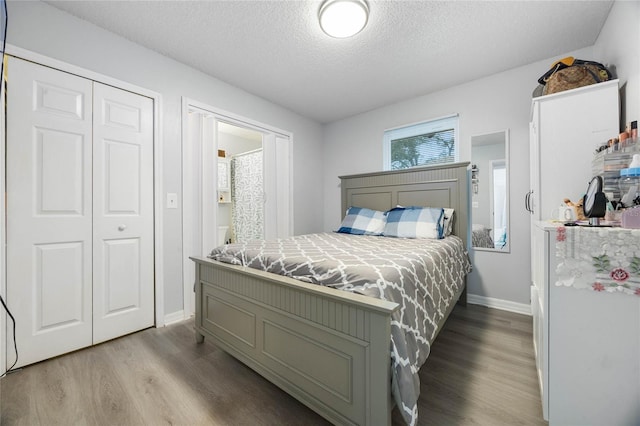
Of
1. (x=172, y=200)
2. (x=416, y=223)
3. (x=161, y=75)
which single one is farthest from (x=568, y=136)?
(x=161, y=75)

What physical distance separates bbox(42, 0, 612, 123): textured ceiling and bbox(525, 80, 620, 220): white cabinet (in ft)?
2.26

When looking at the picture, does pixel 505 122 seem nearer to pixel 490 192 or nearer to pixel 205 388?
pixel 490 192

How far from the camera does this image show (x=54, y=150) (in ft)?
5.84

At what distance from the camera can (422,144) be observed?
3.18m

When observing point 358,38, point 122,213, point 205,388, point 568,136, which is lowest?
point 205,388

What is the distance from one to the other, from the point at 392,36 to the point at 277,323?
7.33ft

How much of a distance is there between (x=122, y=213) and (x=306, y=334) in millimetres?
1847

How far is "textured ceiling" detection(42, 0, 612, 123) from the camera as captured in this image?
5.84 ft

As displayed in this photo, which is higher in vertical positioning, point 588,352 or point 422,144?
point 422,144

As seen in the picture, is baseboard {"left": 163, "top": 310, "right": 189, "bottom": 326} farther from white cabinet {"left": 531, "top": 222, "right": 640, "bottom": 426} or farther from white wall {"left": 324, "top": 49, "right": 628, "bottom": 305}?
white wall {"left": 324, "top": 49, "right": 628, "bottom": 305}

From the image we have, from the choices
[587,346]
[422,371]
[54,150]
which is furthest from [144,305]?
[587,346]

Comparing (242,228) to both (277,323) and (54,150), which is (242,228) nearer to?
(54,150)

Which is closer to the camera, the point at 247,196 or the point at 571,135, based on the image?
the point at 571,135

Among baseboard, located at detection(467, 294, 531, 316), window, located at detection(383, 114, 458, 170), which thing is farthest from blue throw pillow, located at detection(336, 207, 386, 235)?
baseboard, located at detection(467, 294, 531, 316)
